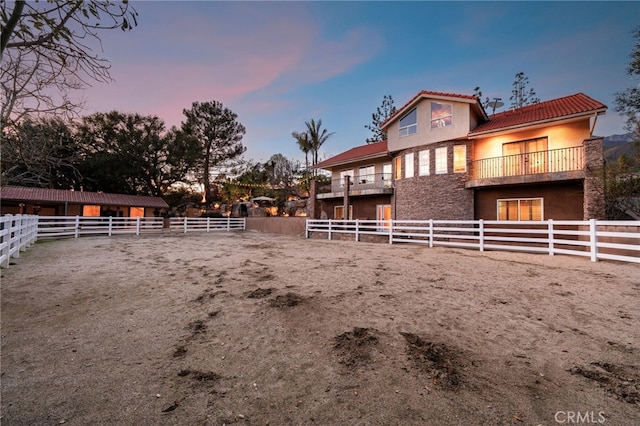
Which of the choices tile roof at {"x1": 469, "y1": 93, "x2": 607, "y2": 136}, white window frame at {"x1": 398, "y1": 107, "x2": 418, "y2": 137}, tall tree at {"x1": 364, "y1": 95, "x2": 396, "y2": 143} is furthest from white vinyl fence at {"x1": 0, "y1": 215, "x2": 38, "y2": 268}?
tall tree at {"x1": 364, "y1": 95, "x2": 396, "y2": 143}

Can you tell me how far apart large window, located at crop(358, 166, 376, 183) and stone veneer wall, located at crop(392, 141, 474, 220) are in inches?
121

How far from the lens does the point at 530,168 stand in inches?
498

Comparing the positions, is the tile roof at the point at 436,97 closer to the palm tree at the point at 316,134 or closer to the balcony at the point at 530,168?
the balcony at the point at 530,168

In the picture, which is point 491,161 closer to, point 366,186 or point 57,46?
point 366,186

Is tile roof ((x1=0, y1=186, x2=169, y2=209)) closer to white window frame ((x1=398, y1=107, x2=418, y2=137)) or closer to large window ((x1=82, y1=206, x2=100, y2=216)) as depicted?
large window ((x1=82, y1=206, x2=100, y2=216))

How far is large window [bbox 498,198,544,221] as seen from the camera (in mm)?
12430

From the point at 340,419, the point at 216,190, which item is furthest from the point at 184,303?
the point at 216,190

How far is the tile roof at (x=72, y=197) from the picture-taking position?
2025 cm

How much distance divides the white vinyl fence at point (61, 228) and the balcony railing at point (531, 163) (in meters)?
17.8

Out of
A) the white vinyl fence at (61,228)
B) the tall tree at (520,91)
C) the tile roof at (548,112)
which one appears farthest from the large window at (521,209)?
the white vinyl fence at (61,228)

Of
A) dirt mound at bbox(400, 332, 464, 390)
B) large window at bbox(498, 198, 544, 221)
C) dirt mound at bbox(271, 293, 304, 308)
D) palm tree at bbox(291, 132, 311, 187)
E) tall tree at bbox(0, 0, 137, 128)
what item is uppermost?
palm tree at bbox(291, 132, 311, 187)

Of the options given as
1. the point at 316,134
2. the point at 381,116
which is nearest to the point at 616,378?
the point at 316,134

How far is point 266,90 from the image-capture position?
24969 millimetres

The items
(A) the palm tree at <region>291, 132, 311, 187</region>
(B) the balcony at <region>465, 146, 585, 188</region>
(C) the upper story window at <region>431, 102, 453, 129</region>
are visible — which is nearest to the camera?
(B) the balcony at <region>465, 146, 585, 188</region>
